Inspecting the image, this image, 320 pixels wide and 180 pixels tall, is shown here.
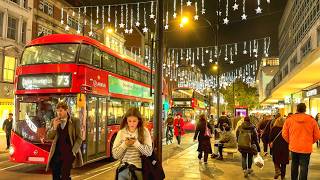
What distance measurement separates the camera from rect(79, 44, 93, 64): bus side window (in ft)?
42.4

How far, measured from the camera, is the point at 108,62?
586 inches

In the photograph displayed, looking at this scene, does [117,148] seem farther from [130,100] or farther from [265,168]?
[130,100]

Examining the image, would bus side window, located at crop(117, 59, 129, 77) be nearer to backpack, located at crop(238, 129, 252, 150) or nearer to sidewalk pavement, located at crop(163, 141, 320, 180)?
sidewalk pavement, located at crop(163, 141, 320, 180)

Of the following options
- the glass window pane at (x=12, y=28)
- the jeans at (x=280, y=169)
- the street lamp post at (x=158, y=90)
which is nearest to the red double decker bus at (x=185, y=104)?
the glass window pane at (x=12, y=28)

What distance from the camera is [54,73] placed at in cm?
1261

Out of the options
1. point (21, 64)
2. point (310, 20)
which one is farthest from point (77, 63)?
point (310, 20)

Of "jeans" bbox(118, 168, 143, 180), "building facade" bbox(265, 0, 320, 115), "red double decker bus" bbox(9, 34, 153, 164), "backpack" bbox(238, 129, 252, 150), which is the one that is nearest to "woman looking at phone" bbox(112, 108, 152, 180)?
"jeans" bbox(118, 168, 143, 180)

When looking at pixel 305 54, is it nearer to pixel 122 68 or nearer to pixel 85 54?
pixel 122 68

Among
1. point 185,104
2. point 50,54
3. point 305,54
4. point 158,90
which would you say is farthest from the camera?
point 305,54

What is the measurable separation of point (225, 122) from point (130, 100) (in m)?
4.26

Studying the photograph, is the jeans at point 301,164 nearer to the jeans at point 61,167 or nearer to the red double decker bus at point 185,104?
the jeans at point 61,167

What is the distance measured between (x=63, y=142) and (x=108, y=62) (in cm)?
812

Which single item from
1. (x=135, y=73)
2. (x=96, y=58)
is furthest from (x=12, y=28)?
(x=96, y=58)

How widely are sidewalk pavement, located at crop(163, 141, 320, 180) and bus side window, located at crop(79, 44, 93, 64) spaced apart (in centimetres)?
426
